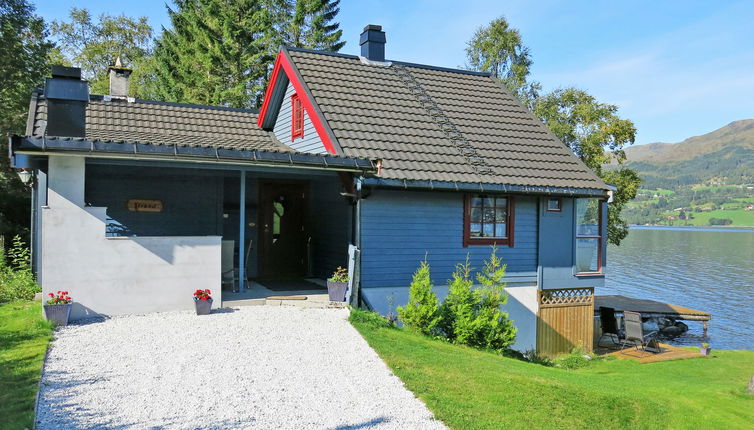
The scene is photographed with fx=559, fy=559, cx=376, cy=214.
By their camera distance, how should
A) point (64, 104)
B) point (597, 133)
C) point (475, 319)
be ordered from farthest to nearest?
point (597, 133), point (64, 104), point (475, 319)

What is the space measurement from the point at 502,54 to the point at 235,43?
1427 cm

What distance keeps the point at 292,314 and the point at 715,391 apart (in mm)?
7200

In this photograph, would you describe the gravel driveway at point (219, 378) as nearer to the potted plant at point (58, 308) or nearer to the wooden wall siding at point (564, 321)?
the potted plant at point (58, 308)

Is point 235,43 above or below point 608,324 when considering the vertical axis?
above

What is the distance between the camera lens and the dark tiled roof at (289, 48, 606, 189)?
11.5 m

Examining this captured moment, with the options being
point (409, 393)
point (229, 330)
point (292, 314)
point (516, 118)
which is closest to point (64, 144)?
point (229, 330)

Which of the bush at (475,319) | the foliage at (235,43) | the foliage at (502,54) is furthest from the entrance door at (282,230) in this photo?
the foliage at (502,54)

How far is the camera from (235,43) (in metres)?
30.1

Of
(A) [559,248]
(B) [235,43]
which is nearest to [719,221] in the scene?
(B) [235,43]

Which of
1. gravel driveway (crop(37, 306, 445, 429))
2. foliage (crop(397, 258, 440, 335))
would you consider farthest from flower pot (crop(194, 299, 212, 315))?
foliage (crop(397, 258, 440, 335))

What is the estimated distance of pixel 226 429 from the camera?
16.5 ft

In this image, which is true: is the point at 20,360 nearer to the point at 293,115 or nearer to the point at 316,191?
the point at 316,191

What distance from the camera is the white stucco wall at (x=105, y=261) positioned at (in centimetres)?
823

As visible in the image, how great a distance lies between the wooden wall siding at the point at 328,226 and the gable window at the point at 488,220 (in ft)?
8.38
